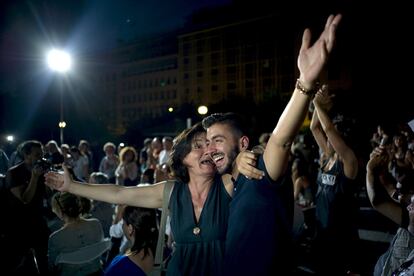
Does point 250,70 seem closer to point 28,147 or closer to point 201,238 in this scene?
point 28,147

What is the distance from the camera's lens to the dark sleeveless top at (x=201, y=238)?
9.34 feet

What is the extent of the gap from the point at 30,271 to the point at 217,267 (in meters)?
3.56

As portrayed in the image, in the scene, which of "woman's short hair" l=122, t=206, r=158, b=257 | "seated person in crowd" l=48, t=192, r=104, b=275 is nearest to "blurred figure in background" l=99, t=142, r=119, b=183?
"seated person in crowd" l=48, t=192, r=104, b=275

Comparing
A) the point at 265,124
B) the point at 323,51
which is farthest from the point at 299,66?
the point at 265,124

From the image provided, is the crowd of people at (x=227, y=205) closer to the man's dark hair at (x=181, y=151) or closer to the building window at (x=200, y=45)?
the man's dark hair at (x=181, y=151)

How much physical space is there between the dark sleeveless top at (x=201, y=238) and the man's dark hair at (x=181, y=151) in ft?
1.10

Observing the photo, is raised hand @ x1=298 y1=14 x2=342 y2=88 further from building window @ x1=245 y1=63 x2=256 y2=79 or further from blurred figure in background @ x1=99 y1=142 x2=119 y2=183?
building window @ x1=245 y1=63 x2=256 y2=79

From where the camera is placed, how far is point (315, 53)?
195 centimetres

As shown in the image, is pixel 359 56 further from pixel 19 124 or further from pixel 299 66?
pixel 299 66

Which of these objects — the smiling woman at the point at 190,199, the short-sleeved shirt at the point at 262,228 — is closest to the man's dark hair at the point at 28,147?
the smiling woman at the point at 190,199

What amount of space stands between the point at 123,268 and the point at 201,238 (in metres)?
0.68

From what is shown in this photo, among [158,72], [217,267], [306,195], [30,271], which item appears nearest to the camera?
[217,267]

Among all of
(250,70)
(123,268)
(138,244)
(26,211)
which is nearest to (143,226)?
(138,244)

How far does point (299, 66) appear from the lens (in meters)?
2.04
